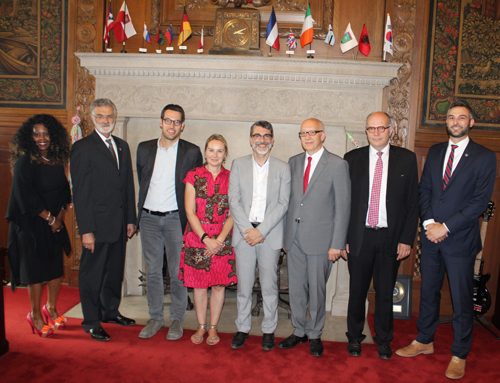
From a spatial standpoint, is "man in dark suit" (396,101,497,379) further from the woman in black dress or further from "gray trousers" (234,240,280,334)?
the woman in black dress

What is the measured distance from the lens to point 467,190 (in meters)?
2.63

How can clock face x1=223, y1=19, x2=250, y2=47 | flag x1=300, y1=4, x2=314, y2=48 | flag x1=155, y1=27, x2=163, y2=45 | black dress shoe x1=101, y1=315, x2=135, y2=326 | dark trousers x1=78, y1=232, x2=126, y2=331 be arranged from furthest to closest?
Result: flag x1=155, y1=27, x2=163, y2=45
clock face x1=223, y1=19, x2=250, y2=47
flag x1=300, y1=4, x2=314, y2=48
black dress shoe x1=101, y1=315, x2=135, y2=326
dark trousers x1=78, y1=232, x2=126, y2=331

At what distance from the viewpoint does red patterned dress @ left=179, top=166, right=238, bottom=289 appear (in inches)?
111

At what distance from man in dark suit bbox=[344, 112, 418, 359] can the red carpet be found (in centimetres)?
23

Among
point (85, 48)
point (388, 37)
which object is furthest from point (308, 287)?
point (85, 48)

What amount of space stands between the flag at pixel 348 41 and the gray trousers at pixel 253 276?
2.18 meters

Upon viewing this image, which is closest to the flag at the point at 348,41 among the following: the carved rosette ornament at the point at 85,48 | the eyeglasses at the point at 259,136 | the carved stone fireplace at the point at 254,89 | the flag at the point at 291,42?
the carved stone fireplace at the point at 254,89

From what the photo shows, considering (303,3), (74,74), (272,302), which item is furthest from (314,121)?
(74,74)

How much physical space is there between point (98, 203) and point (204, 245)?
0.92m

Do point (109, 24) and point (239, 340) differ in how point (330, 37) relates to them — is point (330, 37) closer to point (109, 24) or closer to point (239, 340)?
point (109, 24)

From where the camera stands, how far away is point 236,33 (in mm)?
3666

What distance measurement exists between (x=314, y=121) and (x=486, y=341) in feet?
8.12

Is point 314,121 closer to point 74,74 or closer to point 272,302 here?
point 272,302

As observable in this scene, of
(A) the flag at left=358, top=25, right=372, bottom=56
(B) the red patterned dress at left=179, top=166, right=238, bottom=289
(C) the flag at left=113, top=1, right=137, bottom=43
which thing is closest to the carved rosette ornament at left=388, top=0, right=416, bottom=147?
(A) the flag at left=358, top=25, right=372, bottom=56
